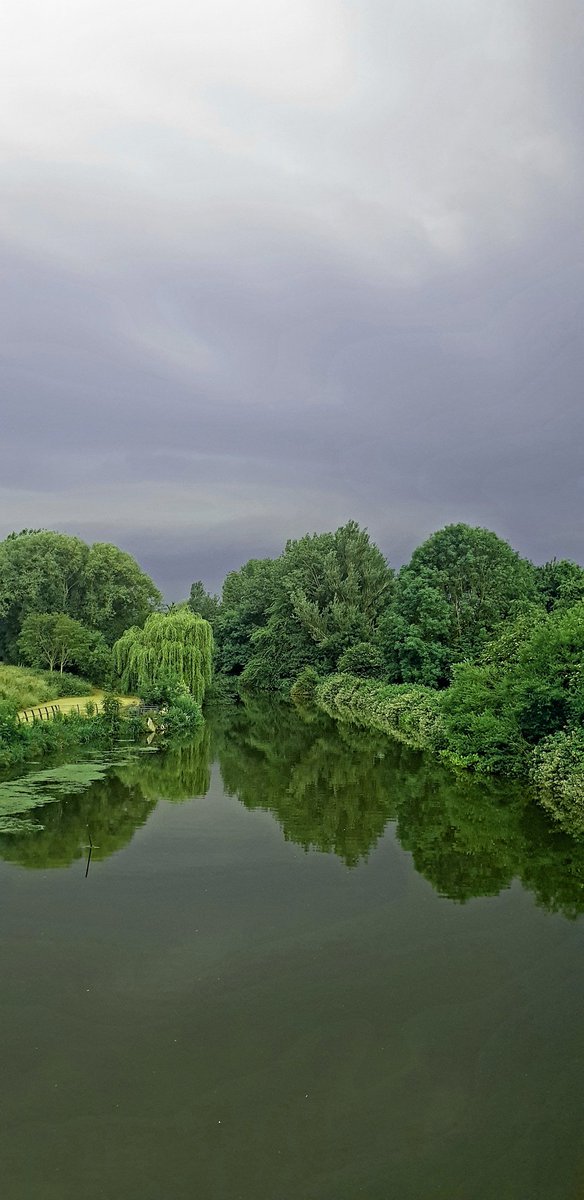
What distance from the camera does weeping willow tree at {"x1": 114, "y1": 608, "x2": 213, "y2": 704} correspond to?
33.8 meters

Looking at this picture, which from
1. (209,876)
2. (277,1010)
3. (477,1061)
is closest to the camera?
(477,1061)

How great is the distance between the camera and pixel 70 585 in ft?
167

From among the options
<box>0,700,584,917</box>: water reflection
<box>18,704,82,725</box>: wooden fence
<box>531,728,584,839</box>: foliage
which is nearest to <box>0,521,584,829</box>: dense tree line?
<box>531,728,584,839</box>: foliage

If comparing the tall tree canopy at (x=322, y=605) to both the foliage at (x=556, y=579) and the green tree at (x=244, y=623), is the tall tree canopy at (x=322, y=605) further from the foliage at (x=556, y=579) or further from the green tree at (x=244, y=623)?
the foliage at (x=556, y=579)

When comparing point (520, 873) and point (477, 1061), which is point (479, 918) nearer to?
point (520, 873)

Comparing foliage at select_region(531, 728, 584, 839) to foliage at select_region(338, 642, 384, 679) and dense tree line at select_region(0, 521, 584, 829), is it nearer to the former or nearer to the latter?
dense tree line at select_region(0, 521, 584, 829)

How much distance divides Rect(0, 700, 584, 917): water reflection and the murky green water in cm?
12

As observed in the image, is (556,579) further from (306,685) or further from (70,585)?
(70,585)

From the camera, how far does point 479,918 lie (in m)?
11.4

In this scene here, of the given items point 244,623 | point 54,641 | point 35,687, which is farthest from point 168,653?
point 244,623

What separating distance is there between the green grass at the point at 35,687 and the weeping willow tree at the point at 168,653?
3.60m

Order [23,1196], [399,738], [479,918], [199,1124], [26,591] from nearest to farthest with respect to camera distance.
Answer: [23,1196] < [199,1124] < [479,918] < [399,738] < [26,591]

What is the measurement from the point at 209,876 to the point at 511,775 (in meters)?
11.6

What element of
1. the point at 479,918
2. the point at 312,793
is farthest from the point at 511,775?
the point at 479,918
